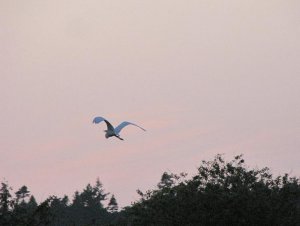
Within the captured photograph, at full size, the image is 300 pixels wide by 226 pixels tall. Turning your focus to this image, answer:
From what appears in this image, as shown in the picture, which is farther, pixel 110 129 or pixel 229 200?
pixel 229 200

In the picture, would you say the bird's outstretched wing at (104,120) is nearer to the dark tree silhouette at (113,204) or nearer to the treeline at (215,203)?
the treeline at (215,203)

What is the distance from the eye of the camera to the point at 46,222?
120ft

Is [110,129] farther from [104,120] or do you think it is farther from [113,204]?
[113,204]

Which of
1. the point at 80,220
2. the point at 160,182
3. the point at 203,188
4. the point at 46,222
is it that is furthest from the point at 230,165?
the point at 80,220

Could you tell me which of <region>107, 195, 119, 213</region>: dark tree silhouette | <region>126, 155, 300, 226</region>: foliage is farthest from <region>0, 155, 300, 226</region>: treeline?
<region>107, 195, 119, 213</region>: dark tree silhouette

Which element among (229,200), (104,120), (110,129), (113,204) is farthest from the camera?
(113,204)

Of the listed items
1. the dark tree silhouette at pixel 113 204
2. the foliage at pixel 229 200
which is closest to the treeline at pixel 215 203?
the foliage at pixel 229 200

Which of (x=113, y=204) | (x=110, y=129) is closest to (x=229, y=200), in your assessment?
(x=110, y=129)

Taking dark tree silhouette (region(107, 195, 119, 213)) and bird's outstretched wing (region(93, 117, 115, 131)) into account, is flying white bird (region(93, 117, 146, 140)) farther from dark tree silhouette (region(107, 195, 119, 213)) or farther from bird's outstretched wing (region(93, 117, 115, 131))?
dark tree silhouette (region(107, 195, 119, 213))

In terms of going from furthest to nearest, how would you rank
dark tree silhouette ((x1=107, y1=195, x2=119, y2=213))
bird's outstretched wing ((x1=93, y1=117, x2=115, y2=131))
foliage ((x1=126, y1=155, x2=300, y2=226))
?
dark tree silhouette ((x1=107, y1=195, x2=119, y2=213)), foliage ((x1=126, y1=155, x2=300, y2=226)), bird's outstretched wing ((x1=93, y1=117, x2=115, y2=131))

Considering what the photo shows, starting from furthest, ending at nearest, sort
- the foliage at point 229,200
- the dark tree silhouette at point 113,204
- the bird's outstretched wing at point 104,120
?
the dark tree silhouette at point 113,204 < the foliage at point 229,200 < the bird's outstretched wing at point 104,120

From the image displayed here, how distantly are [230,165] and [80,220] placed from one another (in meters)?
125

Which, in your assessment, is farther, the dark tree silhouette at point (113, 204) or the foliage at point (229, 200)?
the dark tree silhouette at point (113, 204)

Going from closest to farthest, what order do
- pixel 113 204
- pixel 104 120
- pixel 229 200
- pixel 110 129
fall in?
pixel 104 120 → pixel 110 129 → pixel 229 200 → pixel 113 204
